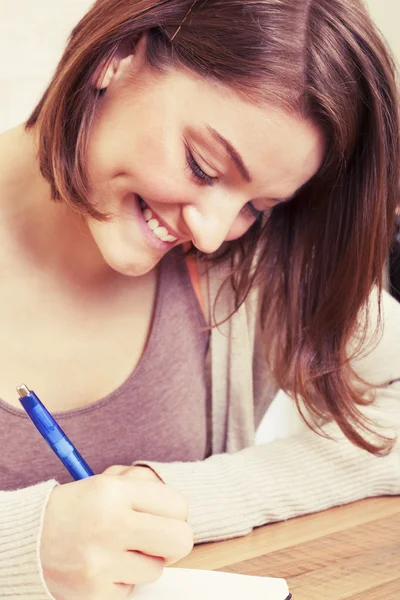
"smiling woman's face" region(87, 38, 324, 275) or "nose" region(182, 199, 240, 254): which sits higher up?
"smiling woman's face" region(87, 38, 324, 275)

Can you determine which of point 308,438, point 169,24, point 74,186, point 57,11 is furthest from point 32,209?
point 57,11

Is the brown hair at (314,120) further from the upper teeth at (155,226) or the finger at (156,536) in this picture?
the finger at (156,536)

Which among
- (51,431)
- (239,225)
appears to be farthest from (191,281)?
(51,431)

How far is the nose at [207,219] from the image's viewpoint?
2.45 feet

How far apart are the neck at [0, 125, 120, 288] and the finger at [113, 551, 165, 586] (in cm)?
44

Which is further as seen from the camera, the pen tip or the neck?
the neck

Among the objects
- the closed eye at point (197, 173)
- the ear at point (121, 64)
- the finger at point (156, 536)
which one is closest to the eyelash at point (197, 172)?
the closed eye at point (197, 173)

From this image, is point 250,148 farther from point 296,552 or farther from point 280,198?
point 296,552

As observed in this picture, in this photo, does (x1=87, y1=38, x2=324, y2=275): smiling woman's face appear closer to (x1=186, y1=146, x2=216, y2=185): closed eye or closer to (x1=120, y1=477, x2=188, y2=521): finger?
(x1=186, y1=146, x2=216, y2=185): closed eye

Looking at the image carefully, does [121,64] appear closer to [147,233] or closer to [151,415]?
[147,233]

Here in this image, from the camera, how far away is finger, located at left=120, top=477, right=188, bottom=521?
1.89 ft

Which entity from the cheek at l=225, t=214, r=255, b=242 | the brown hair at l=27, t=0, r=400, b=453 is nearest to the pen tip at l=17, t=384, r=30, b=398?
the brown hair at l=27, t=0, r=400, b=453

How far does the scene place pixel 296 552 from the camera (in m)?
0.68

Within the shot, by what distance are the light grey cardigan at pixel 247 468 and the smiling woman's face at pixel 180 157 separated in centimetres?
25
